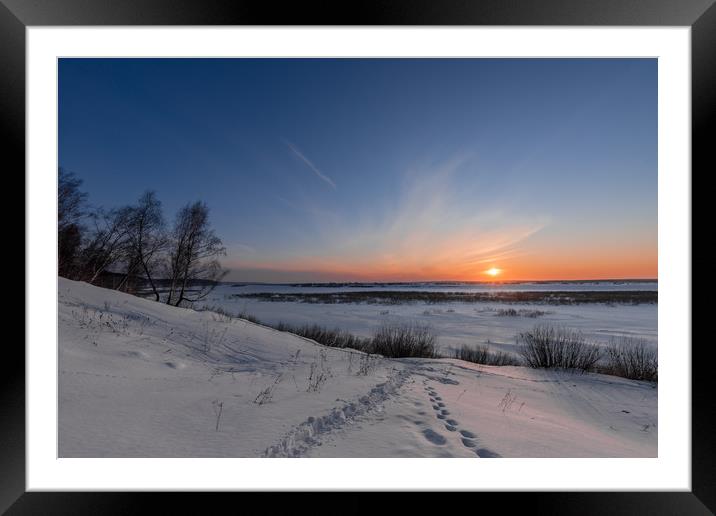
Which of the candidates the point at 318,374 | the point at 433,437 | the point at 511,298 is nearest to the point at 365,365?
the point at 318,374

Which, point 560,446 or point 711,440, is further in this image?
point 560,446

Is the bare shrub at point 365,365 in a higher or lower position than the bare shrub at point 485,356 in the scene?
higher

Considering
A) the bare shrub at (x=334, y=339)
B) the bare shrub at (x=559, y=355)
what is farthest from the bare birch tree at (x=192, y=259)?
the bare shrub at (x=559, y=355)

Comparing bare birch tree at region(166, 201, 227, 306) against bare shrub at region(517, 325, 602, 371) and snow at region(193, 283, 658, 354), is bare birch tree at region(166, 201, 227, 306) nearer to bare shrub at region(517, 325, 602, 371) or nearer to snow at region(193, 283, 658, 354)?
snow at region(193, 283, 658, 354)

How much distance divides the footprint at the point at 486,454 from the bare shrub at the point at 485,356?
11.5 ft

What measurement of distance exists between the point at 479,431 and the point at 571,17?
7.72 ft

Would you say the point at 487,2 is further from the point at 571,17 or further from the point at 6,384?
the point at 6,384

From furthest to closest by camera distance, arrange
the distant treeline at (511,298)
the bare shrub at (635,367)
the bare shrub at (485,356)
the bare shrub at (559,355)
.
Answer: the distant treeline at (511,298), the bare shrub at (485,356), the bare shrub at (559,355), the bare shrub at (635,367)

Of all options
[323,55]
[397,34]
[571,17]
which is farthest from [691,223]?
[323,55]

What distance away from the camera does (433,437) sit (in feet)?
5.81

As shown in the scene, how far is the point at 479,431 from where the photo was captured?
188 cm

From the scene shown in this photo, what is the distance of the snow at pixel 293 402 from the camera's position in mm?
1645

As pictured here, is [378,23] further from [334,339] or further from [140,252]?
[140,252]

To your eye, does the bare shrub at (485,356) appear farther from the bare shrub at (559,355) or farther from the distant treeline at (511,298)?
the distant treeline at (511,298)
